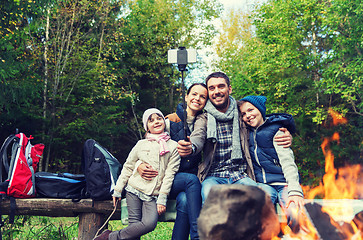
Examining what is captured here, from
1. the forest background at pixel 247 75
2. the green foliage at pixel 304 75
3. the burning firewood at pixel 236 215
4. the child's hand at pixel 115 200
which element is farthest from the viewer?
the green foliage at pixel 304 75

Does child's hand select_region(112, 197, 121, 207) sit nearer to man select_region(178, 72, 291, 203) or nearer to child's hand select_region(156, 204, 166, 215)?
child's hand select_region(156, 204, 166, 215)

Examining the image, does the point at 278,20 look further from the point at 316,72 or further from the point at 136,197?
the point at 136,197

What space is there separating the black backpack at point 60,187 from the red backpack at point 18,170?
94 millimetres

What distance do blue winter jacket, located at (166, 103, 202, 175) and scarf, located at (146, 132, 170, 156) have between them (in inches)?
6.6

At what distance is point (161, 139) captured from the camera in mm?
3605

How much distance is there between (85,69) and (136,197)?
44.1ft

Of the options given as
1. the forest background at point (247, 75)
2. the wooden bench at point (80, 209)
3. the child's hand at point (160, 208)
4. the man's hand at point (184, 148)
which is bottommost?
the wooden bench at point (80, 209)

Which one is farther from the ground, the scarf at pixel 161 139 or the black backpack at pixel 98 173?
the scarf at pixel 161 139

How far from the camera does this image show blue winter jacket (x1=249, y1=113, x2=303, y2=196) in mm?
3361

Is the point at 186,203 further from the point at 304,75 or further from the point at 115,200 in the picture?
the point at 304,75

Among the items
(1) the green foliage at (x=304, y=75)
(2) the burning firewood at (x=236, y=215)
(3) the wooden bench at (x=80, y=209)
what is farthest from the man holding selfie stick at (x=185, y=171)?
(1) the green foliage at (x=304, y=75)

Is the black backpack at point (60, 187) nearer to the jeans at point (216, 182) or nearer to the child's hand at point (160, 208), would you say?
the child's hand at point (160, 208)

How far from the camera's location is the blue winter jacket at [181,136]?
3674 millimetres

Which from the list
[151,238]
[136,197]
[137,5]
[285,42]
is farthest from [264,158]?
[137,5]
